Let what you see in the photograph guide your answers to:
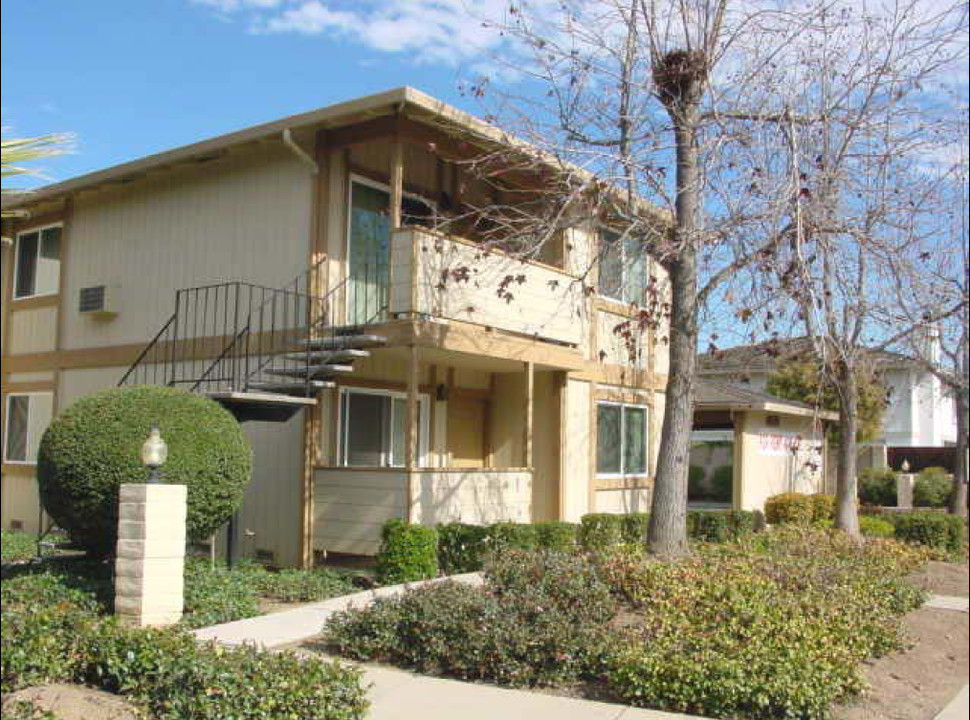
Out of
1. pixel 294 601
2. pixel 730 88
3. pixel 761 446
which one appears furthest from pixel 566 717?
pixel 761 446

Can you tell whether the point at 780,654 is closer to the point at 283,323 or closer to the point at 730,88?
the point at 730,88

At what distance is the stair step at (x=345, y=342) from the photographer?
43.8ft

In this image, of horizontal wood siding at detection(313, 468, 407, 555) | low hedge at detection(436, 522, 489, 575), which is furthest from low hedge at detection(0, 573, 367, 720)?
low hedge at detection(436, 522, 489, 575)

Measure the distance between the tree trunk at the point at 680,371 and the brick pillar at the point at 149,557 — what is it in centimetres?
562

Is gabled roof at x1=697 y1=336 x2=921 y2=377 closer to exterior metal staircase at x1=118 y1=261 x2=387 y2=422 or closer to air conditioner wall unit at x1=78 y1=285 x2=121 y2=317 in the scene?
exterior metal staircase at x1=118 y1=261 x2=387 y2=422

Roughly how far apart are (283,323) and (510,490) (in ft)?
13.1

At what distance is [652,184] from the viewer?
12086 millimetres

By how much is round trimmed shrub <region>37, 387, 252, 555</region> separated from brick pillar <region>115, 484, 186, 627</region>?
4.59 feet

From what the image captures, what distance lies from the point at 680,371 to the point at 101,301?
393 inches

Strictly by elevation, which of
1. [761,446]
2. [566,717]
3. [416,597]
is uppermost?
[761,446]

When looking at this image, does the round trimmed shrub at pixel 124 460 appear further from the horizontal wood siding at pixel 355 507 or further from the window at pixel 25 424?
the window at pixel 25 424

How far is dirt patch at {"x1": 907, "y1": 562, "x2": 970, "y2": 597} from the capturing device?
596 inches

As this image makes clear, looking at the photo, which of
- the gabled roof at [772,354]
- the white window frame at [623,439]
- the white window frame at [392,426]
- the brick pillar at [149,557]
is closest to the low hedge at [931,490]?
the gabled roof at [772,354]

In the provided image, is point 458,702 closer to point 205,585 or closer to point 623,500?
point 205,585
